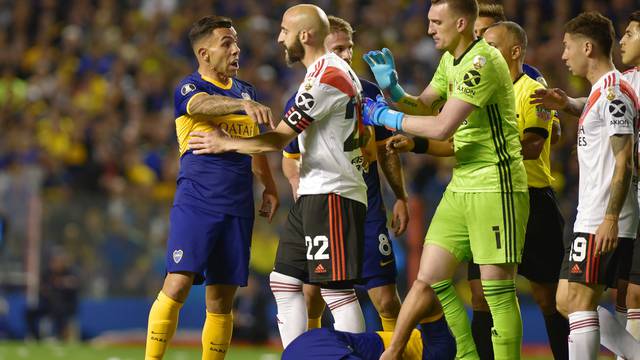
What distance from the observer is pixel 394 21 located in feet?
61.3

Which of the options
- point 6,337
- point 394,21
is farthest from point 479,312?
point 394,21

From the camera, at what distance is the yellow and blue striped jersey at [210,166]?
25.1ft

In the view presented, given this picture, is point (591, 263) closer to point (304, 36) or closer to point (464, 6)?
point (464, 6)

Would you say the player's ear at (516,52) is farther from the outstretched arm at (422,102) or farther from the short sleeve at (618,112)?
the short sleeve at (618,112)

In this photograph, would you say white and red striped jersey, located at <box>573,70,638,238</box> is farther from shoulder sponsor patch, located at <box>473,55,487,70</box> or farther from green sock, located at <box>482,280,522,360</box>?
shoulder sponsor patch, located at <box>473,55,487,70</box>

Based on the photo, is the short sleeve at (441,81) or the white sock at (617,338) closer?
the white sock at (617,338)

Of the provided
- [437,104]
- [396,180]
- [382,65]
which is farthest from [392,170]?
[382,65]

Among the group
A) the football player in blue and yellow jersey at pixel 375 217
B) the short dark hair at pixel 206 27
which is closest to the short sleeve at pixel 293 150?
the football player in blue and yellow jersey at pixel 375 217

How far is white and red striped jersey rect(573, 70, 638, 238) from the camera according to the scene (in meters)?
6.77

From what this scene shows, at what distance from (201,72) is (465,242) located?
7.70 feet

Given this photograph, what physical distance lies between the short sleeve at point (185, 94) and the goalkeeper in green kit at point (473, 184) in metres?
1.39

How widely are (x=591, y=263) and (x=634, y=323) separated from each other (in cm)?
99

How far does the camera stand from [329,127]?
22.3 ft

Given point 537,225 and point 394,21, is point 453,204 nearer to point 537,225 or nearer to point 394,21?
point 537,225
